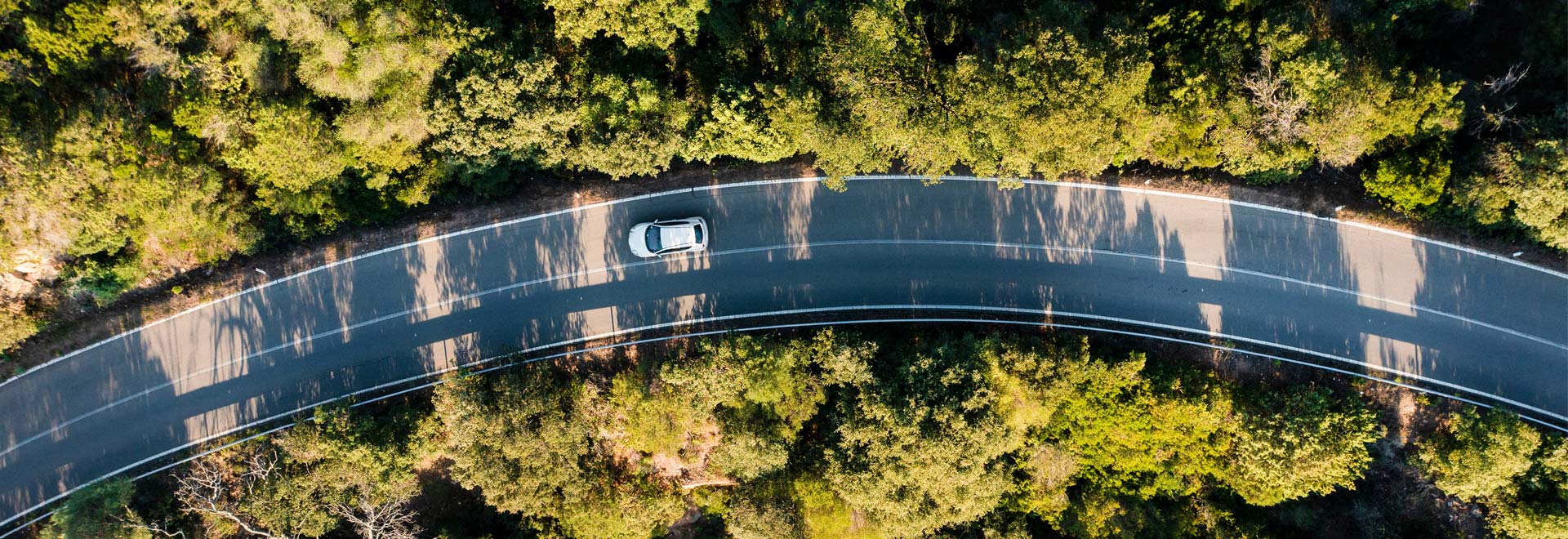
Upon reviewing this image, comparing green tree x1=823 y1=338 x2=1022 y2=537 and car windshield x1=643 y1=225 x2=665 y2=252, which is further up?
car windshield x1=643 y1=225 x2=665 y2=252

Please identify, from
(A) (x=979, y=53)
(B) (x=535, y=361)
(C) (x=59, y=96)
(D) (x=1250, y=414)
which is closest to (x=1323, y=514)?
(D) (x=1250, y=414)

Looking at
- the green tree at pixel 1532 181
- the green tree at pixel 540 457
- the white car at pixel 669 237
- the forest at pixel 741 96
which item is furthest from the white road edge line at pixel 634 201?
the green tree at pixel 540 457

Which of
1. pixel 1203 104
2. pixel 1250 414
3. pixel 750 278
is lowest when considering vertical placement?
pixel 1250 414

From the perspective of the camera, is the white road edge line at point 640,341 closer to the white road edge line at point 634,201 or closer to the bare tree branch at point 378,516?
the bare tree branch at point 378,516

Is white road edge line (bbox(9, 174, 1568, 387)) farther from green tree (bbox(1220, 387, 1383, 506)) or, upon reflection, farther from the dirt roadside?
green tree (bbox(1220, 387, 1383, 506))

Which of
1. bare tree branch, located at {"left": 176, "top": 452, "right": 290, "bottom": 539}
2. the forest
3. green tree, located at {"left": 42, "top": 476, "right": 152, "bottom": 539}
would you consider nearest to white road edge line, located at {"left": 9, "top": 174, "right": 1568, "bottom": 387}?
the forest

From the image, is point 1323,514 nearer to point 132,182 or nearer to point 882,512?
point 882,512
